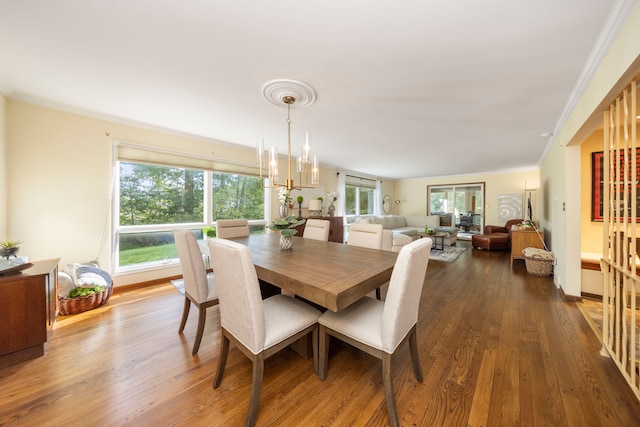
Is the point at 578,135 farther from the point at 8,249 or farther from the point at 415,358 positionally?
the point at 8,249

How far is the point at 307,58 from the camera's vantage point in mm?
1682

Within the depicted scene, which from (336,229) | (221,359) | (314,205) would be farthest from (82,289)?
(336,229)

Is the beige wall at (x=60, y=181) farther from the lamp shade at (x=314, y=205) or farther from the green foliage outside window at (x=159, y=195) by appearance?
the lamp shade at (x=314, y=205)

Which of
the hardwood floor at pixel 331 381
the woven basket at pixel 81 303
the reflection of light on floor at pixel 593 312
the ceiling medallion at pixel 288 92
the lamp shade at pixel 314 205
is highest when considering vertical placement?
the ceiling medallion at pixel 288 92

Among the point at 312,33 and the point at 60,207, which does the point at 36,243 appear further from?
the point at 312,33

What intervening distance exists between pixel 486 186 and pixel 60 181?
9131 millimetres

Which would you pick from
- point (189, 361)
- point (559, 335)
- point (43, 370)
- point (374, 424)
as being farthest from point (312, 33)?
point (559, 335)

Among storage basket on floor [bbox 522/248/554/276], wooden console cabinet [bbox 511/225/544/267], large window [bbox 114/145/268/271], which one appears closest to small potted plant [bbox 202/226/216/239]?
large window [bbox 114/145/268/271]

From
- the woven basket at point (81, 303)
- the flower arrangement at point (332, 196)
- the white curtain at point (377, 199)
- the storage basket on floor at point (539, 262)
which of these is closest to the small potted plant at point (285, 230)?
the woven basket at point (81, 303)

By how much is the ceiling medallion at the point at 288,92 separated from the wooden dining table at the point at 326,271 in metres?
1.47

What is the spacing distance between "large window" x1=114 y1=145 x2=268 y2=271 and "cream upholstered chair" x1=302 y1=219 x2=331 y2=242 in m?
0.96

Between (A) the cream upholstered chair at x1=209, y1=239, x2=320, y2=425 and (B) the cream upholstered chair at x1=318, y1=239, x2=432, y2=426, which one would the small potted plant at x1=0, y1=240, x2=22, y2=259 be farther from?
(B) the cream upholstered chair at x1=318, y1=239, x2=432, y2=426

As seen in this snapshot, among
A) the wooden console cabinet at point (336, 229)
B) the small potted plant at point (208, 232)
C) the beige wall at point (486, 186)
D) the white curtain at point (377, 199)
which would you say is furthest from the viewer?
the white curtain at point (377, 199)

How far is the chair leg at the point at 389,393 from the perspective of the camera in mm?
1146
